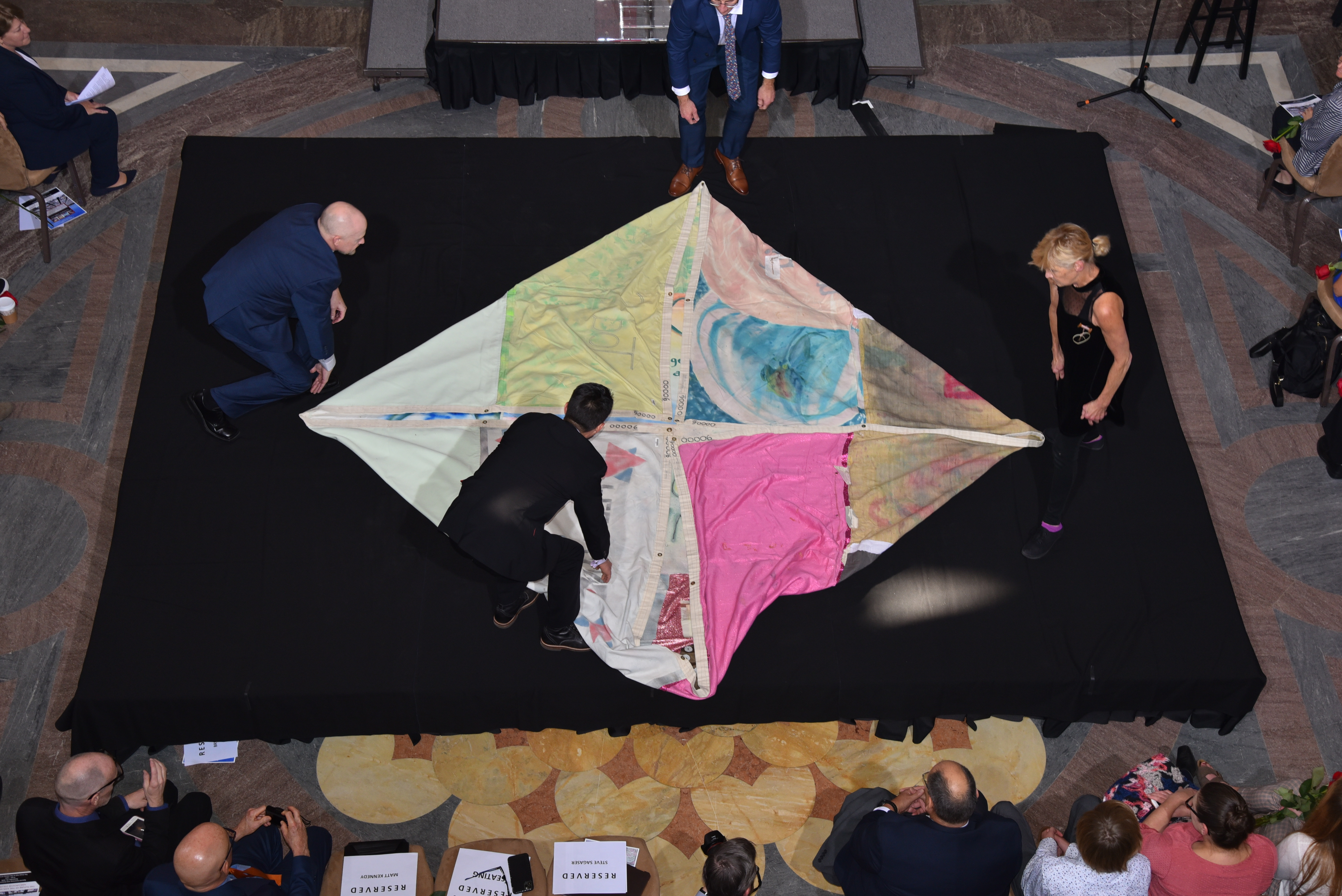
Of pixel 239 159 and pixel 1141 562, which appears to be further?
pixel 239 159

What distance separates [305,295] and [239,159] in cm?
171

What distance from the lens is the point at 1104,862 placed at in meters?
3.63

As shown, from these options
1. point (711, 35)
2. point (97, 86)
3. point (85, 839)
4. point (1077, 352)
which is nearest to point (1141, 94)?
point (711, 35)

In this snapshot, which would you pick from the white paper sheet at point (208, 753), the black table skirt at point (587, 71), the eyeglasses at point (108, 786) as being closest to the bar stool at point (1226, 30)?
the black table skirt at point (587, 71)

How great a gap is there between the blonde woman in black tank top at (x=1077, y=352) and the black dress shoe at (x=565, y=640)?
1996 mm

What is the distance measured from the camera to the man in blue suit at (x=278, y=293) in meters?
4.42

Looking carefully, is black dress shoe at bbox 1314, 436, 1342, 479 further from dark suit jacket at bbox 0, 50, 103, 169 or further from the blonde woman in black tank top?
dark suit jacket at bbox 0, 50, 103, 169

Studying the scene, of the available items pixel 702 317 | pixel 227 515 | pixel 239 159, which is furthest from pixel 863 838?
pixel 239 159

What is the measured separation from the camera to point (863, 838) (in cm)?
397

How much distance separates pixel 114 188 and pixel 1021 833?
5832 millimetres

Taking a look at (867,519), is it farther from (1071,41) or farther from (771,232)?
(1071,41)

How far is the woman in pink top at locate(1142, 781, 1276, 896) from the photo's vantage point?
3660 millimetres

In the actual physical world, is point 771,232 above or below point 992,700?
above

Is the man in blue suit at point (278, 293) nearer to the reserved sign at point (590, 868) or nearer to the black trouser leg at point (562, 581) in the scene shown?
the black trouser leg at point (562, 581)
